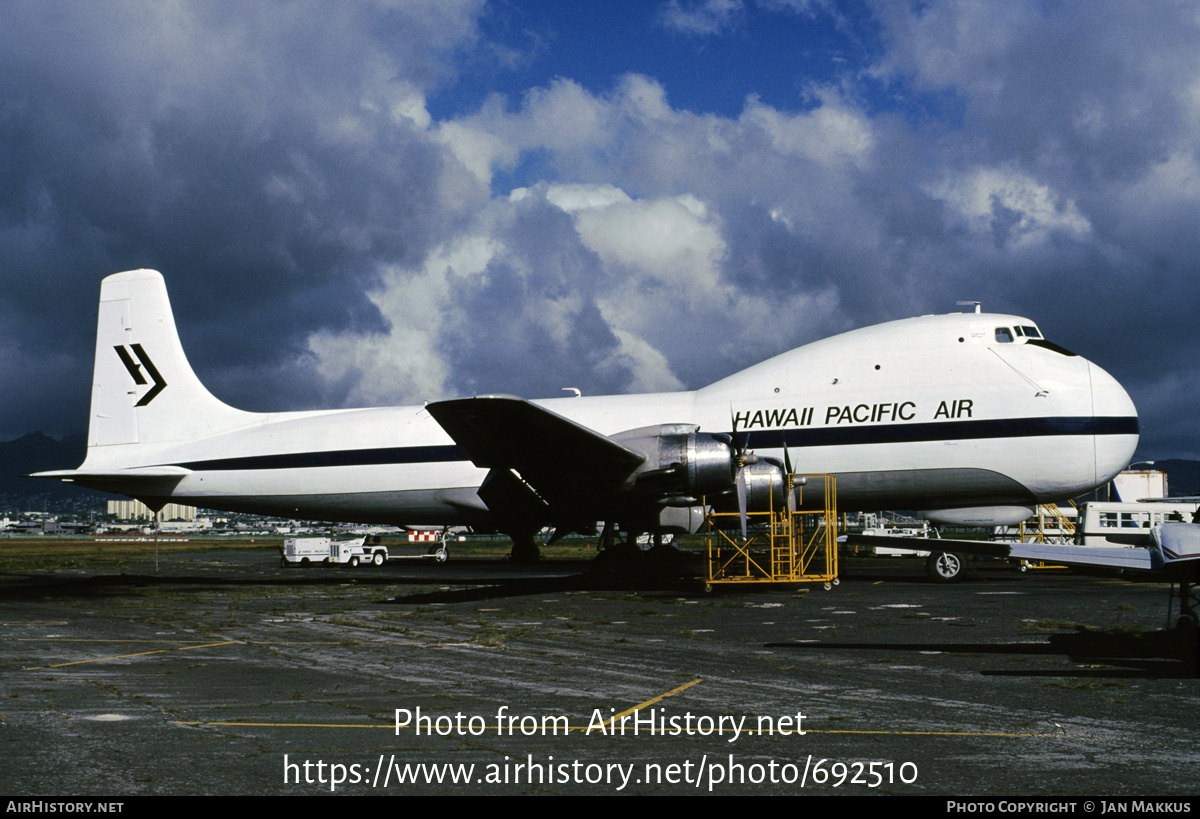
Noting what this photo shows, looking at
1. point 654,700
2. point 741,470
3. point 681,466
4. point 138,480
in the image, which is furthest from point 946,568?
point 138,480

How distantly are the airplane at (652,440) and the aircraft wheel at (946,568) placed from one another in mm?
1139

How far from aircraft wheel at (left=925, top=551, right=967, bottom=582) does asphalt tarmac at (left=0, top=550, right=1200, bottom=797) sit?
208 inches

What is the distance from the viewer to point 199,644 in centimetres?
1117

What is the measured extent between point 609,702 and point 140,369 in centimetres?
2101

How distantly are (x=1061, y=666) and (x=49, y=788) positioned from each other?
336 inches

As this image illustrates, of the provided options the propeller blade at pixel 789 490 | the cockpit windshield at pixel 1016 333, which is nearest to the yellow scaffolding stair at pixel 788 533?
the propeller blade at pixel 789 490

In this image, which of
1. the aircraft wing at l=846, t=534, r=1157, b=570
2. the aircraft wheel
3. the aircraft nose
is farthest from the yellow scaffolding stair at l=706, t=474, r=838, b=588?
the aircraft wing at l=846, t=534, r=1157, b=570

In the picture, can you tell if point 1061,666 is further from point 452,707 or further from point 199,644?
point 199,644

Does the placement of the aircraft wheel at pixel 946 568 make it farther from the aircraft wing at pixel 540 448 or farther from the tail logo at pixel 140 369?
the tail logo at pixel 140 369

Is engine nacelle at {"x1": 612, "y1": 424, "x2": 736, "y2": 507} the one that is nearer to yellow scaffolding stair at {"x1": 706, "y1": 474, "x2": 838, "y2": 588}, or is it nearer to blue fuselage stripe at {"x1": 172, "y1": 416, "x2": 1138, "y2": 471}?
yellow scaffolding stair at {"x1": 706, "y1": 474, "x2": 838, "y2": 588}

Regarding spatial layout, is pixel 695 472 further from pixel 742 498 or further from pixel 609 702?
pixel 609 702

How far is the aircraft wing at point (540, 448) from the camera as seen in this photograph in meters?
15.7

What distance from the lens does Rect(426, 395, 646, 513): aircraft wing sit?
51.6ft
